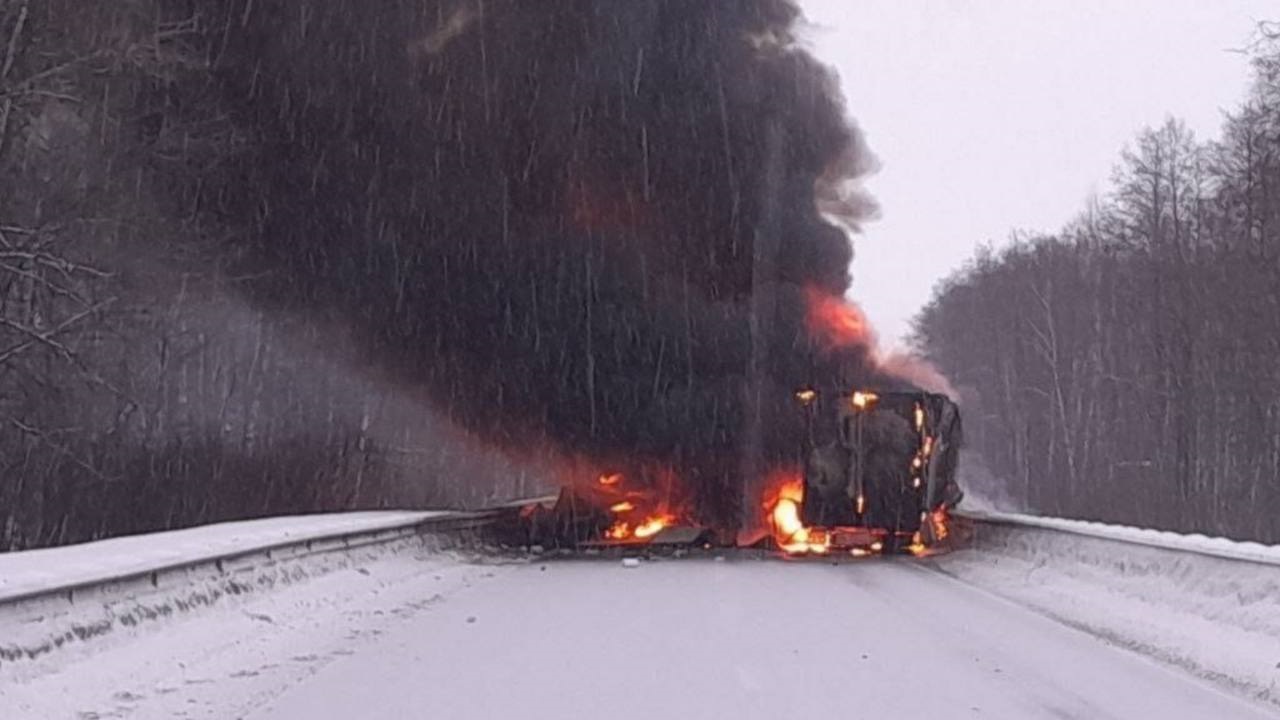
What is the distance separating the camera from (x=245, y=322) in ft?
115

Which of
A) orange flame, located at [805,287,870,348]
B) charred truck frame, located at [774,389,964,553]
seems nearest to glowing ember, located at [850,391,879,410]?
charred truck frame, located at [774,389,964,553]

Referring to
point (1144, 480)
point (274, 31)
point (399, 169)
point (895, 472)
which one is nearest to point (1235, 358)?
point (1144, 480)

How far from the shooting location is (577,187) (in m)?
32.9

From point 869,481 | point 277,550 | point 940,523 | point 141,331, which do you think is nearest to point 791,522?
point 869,481

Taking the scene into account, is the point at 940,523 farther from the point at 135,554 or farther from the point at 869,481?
the point at 135,554

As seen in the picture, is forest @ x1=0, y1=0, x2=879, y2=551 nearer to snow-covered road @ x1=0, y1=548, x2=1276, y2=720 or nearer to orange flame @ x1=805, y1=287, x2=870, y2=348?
orange flame @ x1=805, y1=287, x2=870, y2=348

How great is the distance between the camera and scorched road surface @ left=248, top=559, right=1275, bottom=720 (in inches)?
346

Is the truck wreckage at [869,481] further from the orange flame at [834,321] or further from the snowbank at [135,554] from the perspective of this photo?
the snowbank at [135,554]

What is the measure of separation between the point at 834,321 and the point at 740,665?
Answer: 22.1 meters

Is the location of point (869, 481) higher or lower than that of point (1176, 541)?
higher

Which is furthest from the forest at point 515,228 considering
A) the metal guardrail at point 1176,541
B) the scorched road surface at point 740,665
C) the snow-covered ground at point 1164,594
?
the scorched road surface at point 740,665

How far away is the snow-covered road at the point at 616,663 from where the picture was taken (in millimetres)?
8688

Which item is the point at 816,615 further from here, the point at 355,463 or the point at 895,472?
the point at 355,463

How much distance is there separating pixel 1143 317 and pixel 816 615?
50217 mm
